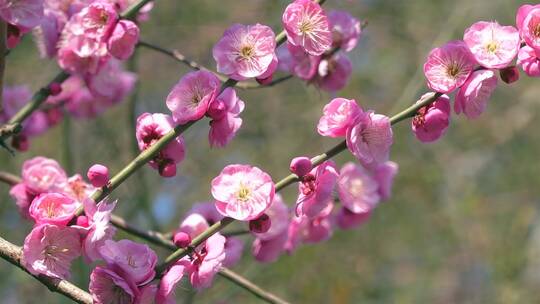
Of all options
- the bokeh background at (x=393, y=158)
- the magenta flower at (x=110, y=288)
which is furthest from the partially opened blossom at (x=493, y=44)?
the bokeh background at (x=393, y=158)

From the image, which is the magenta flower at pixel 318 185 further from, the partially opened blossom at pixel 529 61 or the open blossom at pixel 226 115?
the partially opened blossom at pixel 529 61

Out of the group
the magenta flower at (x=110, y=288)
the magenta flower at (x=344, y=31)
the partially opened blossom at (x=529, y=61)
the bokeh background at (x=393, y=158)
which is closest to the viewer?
the magenta flower at (x=110, y=288)

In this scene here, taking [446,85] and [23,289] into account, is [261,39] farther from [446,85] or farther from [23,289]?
[23,289]

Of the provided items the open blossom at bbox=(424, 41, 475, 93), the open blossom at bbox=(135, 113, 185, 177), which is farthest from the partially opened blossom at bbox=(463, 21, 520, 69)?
the open blossom at bbox=(135, 113, 185, 177)

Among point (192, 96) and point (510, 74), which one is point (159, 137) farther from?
point (510, 74)

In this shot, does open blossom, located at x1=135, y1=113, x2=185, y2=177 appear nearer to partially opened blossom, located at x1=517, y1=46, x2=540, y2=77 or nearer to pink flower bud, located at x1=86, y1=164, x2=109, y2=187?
pink flower bud, located at x1=86, y1=164, x2=109, y2=187

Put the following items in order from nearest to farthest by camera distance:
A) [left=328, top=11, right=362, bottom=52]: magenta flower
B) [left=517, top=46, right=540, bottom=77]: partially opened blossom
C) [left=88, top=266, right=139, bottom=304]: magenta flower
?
[left=88, top=266, right=139, bottom=304]: magenta flower, [left=517, top=46, right=540, bottom=77]: partially opened blossom, [left=328, top=11, right=362, bottom=52]: magenta flower

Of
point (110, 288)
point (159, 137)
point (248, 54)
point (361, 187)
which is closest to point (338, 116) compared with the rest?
point (248, 54)
